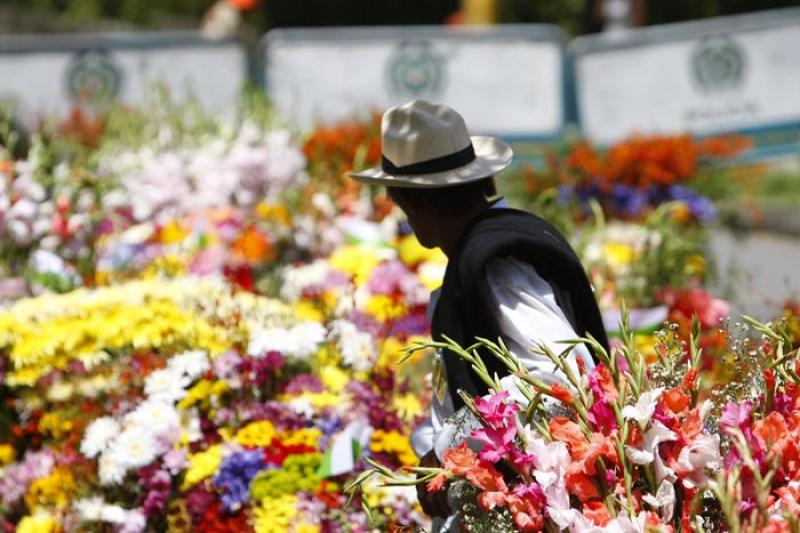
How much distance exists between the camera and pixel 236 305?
4.00 m

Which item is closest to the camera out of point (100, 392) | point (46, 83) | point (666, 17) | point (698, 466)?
point (698, 466)

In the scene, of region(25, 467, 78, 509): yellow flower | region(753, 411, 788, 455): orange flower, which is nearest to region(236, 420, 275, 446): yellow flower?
region(25, 467, 78, 509): yellow flower

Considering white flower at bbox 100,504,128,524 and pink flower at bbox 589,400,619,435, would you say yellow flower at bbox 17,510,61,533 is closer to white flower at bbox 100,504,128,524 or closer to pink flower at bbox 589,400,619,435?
white flower at bbox 100,504,128,524

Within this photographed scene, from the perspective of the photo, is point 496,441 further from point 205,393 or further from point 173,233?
point 173,233

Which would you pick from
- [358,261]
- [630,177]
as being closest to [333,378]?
[358,261]

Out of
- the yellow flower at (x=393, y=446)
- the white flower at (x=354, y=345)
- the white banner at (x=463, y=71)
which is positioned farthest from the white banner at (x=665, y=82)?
the yellow flower at (x=393, y=446)

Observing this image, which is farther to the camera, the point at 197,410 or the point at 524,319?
the point at 197,410

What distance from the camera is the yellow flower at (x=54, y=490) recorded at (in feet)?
12.1

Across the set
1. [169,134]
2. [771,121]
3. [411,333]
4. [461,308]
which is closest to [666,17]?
[771,121]

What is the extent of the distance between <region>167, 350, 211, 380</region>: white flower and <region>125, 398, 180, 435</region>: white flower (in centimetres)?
10

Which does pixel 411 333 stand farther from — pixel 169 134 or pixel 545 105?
pixel 545 105

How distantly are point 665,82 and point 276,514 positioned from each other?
801 centimetres

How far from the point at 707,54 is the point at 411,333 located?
7174mm

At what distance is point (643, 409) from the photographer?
2029 mm
